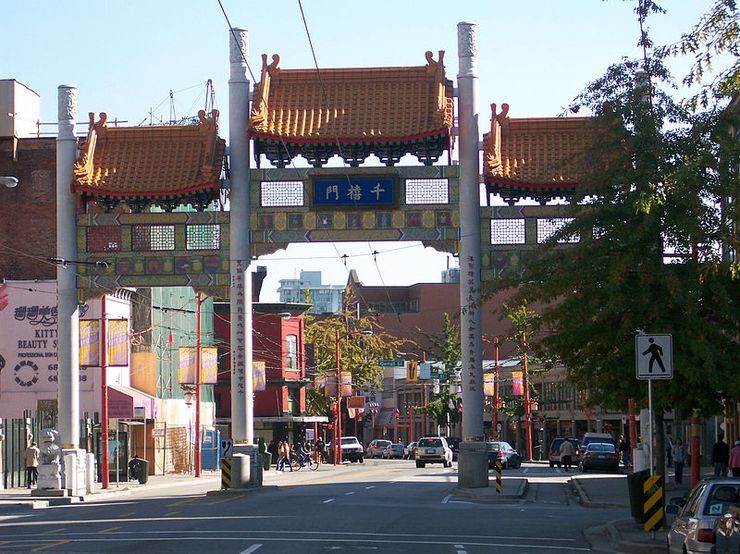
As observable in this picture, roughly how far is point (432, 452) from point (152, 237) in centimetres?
3332

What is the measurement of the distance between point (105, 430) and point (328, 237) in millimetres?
12376

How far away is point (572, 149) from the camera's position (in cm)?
3822

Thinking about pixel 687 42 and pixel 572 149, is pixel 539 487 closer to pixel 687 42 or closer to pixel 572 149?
pixel 572 149

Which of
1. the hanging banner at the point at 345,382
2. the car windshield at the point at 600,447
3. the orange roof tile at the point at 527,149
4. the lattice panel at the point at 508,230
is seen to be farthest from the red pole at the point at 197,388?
the hanging banner at the point at 345,382

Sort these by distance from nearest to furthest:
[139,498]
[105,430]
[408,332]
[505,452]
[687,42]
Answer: [687,42] < [139,498] < [105,430] < [505,452] < [408,332]

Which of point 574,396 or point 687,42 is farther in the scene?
point 574,396

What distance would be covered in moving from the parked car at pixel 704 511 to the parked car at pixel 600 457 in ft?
135

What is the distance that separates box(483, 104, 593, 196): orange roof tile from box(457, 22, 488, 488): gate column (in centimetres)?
Result: 57

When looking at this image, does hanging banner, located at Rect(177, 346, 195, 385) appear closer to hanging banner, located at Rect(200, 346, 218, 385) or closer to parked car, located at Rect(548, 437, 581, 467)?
hanging banner, located at Rect(200, 346, 218, 385)

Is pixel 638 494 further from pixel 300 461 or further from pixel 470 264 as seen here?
pixel 300 461

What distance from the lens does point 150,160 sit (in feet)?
127

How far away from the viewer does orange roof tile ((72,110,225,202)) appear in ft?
125

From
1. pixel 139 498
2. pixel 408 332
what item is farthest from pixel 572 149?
pixel 408 332

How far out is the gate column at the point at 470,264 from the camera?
1452 inches
